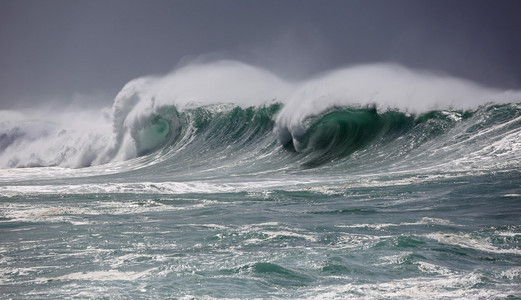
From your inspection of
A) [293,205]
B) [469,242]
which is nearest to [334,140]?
[293,205]

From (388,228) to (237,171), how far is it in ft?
30.2

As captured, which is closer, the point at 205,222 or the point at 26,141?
the point at 205,222

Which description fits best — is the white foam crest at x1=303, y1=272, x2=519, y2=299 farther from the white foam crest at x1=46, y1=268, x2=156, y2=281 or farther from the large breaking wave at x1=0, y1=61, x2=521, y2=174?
the large breaking wave at x1=0, y1=61, x2=521, y2=174

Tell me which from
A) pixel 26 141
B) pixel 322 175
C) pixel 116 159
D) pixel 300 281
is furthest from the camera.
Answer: pixel 26 141

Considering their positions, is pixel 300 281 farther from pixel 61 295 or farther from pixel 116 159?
pixel 116 159

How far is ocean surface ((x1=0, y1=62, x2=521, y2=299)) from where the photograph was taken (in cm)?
489

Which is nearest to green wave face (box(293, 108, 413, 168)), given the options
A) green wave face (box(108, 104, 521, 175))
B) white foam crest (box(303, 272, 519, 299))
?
green wave face (box(108, 104, 521, 175))

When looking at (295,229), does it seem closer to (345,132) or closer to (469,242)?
(469,242)

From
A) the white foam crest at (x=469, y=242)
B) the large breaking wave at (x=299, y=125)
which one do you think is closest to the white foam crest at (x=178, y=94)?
the large breaking wave at (x=299, y=125)

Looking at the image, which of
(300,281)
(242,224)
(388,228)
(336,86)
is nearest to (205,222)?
(242,224)

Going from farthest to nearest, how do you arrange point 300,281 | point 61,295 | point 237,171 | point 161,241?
point 237,171, point 161,241, point 300,281, point 61,295

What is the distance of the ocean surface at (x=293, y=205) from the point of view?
4895 millimetres

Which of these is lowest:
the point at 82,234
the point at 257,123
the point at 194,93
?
the point at 82,234

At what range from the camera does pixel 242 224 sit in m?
7.70
